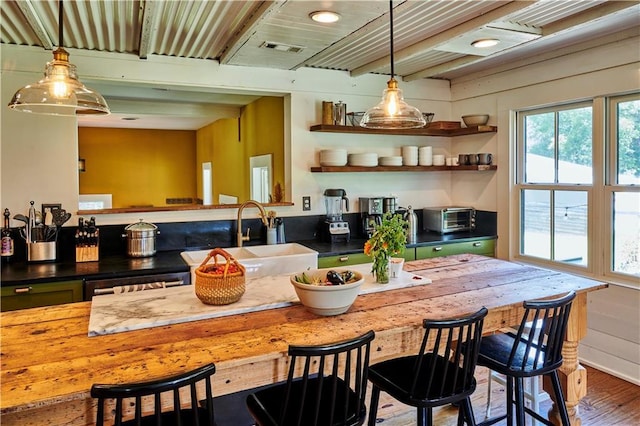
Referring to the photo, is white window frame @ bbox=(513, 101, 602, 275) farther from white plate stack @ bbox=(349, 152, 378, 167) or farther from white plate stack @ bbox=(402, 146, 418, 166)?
white plate stack @ bbox=(349, 152, 378, 167)

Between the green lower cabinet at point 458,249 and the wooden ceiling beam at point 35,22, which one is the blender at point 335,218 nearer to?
the green lower cabinet at point 458,249

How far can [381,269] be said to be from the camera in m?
2.19

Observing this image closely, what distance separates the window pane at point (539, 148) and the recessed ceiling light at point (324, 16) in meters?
2.24

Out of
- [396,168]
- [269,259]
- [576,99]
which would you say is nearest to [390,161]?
[396,168]

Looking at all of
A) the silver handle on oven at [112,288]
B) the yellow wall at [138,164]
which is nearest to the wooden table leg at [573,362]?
the silver handle on oven at [112,288]

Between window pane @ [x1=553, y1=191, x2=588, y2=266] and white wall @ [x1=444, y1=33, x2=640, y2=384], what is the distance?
0.84ft

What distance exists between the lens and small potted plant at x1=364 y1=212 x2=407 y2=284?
6.85 feet

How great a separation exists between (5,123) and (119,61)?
2.84ft

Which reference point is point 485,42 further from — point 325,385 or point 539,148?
point 325,385

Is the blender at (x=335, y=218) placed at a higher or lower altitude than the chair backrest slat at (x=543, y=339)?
higher

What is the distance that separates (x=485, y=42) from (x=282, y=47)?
136 cm

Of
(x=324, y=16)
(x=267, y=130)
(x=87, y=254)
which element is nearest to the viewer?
(x=324, y=16)

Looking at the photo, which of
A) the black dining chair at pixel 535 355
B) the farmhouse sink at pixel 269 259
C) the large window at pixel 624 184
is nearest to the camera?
the black dining chair at pixel 535 355

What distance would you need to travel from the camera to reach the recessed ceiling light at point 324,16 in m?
2.45
